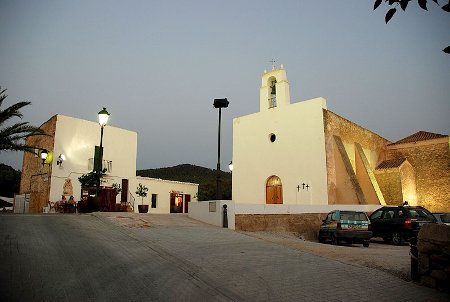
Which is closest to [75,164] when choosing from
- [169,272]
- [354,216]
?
[354,216]

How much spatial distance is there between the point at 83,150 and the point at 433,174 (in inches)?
986

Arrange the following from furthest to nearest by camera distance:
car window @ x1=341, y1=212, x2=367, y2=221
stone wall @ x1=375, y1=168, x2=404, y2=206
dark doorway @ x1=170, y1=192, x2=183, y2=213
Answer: dark doorway @ x1=170, y1=192, x2=183, y2=213 < stone wall @ x1=375, y1=168, x2=404, y2=206 < car window @ x1=341, y1=212, x2=367, y2=221

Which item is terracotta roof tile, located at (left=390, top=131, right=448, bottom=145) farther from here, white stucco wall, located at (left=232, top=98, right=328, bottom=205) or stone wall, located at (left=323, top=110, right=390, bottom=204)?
white stucco wall, located at (left=232, top=98, right=328, bottom=205)

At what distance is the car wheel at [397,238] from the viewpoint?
13.0 m

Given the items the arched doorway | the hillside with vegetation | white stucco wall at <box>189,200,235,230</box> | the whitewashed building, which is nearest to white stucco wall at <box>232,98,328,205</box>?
the arched doorway

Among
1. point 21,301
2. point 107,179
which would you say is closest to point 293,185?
point 107,179

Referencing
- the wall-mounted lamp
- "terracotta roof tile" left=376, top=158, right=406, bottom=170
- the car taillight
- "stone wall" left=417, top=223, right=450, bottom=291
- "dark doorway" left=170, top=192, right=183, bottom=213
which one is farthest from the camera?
"dark doorway" left=170, top=192, right=183, bottom=213

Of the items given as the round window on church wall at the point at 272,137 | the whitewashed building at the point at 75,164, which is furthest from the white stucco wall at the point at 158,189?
the round window on church wall at the point at 272,137

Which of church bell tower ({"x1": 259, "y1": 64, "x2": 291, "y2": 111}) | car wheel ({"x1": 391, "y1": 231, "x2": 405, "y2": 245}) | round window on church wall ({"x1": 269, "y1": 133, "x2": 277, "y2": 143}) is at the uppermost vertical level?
church bell tower ({"x1": 259, "y1": 64, "x2": 291, "y2": 111})

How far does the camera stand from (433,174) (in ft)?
80.5

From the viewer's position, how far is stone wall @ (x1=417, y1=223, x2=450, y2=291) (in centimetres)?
538

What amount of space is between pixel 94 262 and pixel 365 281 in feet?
15.6

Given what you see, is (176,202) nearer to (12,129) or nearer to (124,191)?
(124,191)

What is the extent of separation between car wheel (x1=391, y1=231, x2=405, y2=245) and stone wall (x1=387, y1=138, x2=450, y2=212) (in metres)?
13.8
